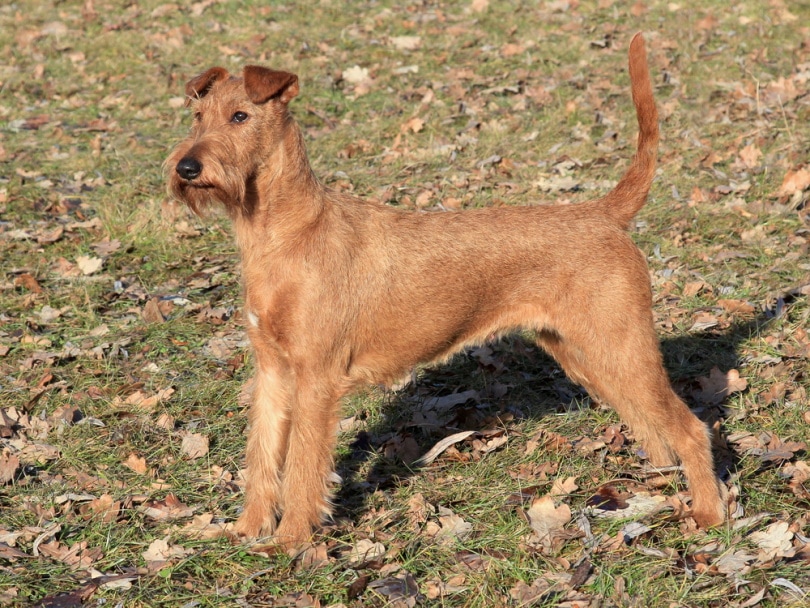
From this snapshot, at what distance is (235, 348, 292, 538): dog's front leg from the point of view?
4.18m

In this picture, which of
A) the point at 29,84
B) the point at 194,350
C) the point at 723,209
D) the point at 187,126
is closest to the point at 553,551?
the point at 194,350

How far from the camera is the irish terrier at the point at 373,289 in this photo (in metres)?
3.97

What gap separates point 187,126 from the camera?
918 centimetres

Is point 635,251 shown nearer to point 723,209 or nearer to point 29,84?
point 723,209

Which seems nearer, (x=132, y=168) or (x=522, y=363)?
(x=522, y=363)

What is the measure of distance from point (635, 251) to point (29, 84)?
8340mm

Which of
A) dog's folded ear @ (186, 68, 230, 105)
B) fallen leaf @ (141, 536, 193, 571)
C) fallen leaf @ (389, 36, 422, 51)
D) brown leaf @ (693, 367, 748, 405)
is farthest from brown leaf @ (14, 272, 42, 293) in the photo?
fallen leaf @ (389, 36, 422, 51)

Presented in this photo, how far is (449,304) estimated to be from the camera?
427 cm

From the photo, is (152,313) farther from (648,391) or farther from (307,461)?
(648,391)

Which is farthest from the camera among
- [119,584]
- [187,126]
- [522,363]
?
[187,126]

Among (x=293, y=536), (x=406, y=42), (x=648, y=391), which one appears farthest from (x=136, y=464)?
(x=406, y=42)

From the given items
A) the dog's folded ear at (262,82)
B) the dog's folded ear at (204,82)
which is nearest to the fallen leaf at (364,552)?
the dog's folded ear at (262,82)

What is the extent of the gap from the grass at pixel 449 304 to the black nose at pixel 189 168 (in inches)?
55.0

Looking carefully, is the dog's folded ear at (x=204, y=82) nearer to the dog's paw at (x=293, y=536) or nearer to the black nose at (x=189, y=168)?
the black nose at (x=189, y=168)
